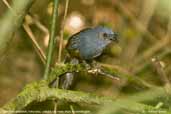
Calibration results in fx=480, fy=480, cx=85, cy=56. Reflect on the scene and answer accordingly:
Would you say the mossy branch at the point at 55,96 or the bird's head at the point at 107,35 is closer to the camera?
the mossy branch at the point at 55,96

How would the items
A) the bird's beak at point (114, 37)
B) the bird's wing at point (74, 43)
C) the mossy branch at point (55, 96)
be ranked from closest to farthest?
the mossy branch at point (55, 96)
the bird's beak at point (114, 37)
the bird's wing at point (74, 43)

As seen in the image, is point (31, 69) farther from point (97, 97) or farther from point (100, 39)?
point (97, 97)

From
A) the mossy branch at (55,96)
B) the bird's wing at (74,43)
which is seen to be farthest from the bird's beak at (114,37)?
the mossy branch at (55,96)

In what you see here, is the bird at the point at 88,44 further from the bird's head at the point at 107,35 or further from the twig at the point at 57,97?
the twig at the point at 57,97

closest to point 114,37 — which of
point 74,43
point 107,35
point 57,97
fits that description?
point 107,35

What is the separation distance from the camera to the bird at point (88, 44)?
14.7 feet

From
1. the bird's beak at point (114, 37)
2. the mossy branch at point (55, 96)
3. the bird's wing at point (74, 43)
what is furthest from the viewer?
the bird's wing at point (74, 43)

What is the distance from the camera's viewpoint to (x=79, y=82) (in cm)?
669

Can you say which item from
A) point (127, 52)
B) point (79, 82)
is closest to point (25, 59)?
point (79, 82)

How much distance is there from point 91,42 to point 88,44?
35 millimetres

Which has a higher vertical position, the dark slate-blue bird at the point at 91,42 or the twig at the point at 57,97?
the dark slate-blue bird at the point at 91,42

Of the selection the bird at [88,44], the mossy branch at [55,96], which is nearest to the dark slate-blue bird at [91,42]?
the bird at [88,44]

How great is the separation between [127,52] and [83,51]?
2510 mm

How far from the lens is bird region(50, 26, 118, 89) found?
4.47 metres
